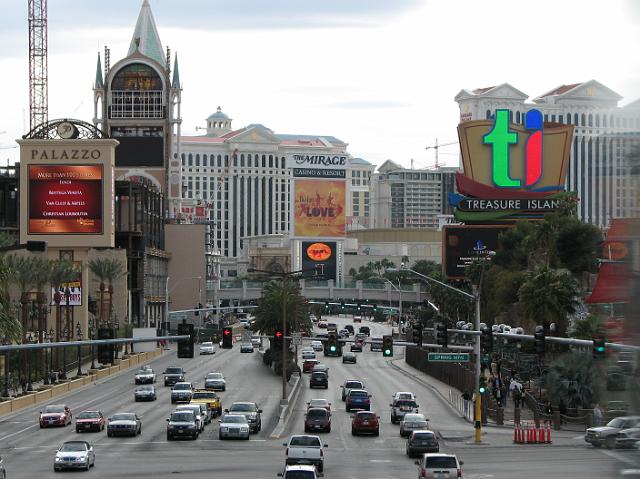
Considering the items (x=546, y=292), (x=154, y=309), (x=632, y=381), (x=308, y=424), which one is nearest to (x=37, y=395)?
(x=308, y=424)

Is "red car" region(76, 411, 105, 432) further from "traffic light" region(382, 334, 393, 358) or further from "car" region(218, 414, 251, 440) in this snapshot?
"traffic light" region(382, 334, 393, 358)

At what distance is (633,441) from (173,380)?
8075 cm

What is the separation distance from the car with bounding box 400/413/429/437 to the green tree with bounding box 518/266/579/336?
69.6ft

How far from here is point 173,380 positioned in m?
86.5

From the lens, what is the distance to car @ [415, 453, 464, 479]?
123 ft

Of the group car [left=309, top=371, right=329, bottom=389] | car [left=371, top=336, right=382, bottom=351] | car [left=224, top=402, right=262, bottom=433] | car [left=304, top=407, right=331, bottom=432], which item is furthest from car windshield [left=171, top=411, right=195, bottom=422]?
car [left=309, top=371, right=329, bottom=389]

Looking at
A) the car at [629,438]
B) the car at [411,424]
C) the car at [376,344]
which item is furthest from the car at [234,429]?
the car at [629,438]

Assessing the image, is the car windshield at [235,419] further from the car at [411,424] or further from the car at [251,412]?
the car at [411,424]

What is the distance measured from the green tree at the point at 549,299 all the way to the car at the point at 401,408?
14660 millimetres

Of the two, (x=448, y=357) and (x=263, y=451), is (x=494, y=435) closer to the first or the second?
(x=448, y=357)

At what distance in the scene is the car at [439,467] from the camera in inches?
1476

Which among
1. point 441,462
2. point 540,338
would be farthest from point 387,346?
point 441,462

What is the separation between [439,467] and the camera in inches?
1486

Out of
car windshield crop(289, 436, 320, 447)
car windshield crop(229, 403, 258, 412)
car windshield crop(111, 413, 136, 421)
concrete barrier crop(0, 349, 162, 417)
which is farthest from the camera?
concrete barrier crop(0, 349, 162, 417)
